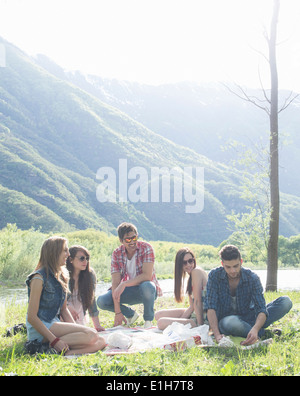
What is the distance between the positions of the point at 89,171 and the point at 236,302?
8304 cm

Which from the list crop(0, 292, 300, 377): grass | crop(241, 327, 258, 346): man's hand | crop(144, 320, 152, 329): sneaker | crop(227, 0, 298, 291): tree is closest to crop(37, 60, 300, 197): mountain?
crop(227, 0, 298, 291): tree

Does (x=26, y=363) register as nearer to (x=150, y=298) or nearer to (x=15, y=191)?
(x=150, y=298)

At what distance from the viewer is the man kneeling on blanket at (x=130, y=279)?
5316 mm

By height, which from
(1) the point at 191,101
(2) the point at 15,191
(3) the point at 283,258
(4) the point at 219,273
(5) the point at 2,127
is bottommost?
(3) the point at 283,258

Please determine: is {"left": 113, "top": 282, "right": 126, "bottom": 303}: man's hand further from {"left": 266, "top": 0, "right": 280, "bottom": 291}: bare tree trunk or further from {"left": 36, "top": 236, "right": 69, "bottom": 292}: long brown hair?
{"left": 266, "top": 0, "right": 280, "bottom": 291}: bare tree trunk

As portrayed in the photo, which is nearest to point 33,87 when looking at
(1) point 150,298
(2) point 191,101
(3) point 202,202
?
(3) point 202,202

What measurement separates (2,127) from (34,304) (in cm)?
8108

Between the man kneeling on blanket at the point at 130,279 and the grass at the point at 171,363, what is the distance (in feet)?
5.03

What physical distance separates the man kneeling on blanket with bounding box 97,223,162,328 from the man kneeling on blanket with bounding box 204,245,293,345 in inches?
42.2

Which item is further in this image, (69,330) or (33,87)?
(33,87)

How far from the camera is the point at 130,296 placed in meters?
5.55

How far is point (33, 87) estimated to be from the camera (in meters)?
103

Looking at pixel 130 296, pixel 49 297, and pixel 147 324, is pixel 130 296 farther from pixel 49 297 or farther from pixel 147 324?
pixel 49 297

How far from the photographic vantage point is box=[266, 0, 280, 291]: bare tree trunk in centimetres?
884
